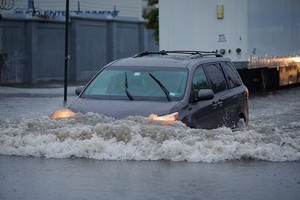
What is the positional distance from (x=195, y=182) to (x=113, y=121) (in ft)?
7.42

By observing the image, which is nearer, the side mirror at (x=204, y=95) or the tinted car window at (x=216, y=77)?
the side mirror at (x=204, y=95)

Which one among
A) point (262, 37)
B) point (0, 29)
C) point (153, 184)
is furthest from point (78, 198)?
point (0, 29)

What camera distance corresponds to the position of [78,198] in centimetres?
802

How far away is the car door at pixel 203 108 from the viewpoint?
11305 mm

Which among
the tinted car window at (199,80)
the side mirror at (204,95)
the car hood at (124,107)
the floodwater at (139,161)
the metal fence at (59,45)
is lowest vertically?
the floodwater at (139,161)

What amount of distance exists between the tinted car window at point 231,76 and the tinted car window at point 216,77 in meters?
0.22

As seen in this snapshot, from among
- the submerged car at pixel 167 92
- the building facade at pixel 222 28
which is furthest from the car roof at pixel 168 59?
the building facade at pixel 222 28

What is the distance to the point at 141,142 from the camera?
34.0 feet

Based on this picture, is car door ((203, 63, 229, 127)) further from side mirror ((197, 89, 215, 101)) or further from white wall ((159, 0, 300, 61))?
white wall ((159, 0, 300, 61))

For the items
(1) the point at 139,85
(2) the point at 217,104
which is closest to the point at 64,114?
(1) the point at 139,85

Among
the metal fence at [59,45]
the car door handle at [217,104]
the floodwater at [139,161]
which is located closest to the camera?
the floodwater at [139,161]

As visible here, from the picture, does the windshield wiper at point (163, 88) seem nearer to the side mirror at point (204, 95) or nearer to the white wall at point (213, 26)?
the side mirror at point (204, 95)

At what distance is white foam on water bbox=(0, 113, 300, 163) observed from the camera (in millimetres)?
10141

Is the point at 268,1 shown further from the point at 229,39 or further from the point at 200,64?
the point at 200,64
